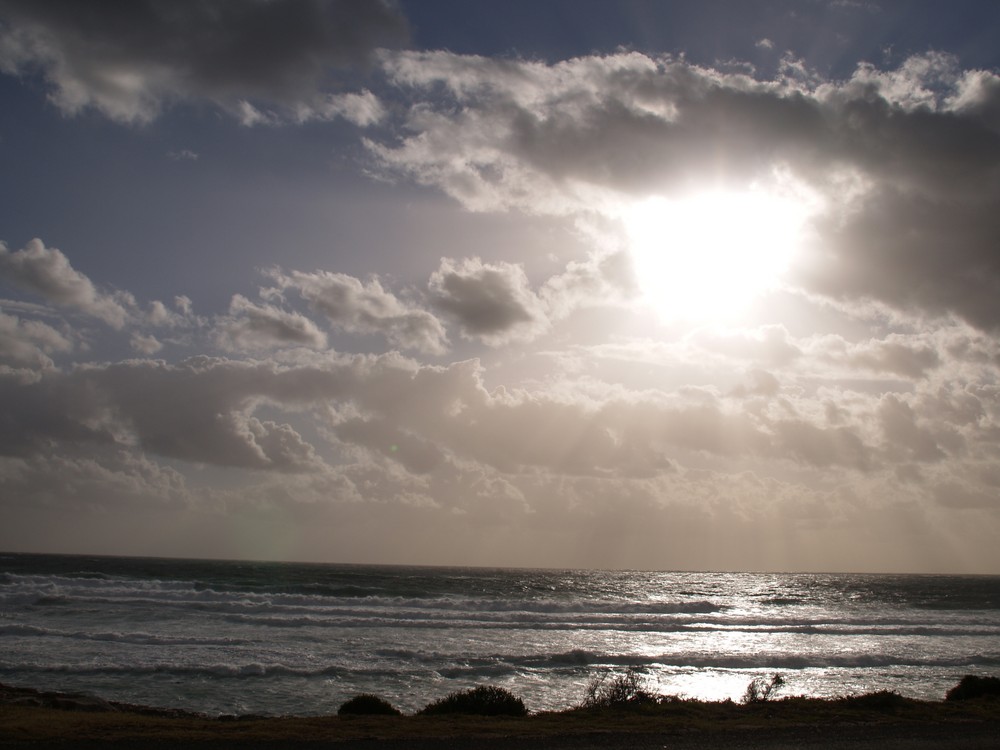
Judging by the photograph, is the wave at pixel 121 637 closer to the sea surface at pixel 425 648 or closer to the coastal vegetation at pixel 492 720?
the sea surface at pixel 425 648

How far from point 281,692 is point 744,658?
18.7 meters

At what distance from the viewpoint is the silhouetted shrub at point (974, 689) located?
18.4 m

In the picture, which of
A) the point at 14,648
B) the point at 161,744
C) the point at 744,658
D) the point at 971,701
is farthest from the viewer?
the point at 744,658

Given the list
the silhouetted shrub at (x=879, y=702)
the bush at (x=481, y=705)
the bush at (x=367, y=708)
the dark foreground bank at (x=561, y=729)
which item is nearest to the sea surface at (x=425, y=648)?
the bush at (x=367, y=708)

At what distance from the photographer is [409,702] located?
1988 centimetres

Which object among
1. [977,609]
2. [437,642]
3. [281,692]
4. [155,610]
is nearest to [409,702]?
[281,692]

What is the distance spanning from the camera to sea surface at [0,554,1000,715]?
71.2ft

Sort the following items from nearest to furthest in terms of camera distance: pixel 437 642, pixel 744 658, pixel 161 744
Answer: pixel 161 744 < pixel 744 658 < pixel 437 642

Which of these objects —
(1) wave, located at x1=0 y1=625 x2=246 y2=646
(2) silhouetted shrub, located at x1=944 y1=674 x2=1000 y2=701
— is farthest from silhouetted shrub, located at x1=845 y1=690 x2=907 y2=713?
(1) wave, located at x1=0 y1=625 x2=246 y2=646

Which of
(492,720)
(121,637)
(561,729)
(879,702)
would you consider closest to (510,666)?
(492,720)

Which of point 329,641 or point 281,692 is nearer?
point 281,692

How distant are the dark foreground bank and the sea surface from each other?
559 centimetres

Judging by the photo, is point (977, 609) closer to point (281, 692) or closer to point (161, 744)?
point (281, 692)

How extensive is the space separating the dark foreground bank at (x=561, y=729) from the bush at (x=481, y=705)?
3.35ft
